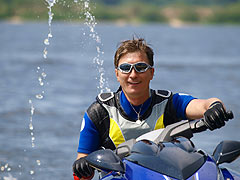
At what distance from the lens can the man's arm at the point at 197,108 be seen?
3771 mm

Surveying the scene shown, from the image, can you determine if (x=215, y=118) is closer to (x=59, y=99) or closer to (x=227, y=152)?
(x=227, y=152)

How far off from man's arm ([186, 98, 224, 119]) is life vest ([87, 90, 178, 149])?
0.16 metres

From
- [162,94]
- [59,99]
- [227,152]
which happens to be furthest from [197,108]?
[59,99]

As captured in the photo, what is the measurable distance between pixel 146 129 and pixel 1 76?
1503cm

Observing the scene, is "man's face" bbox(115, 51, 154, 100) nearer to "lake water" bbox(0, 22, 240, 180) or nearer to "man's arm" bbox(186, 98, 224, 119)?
"man's arm" bbox(186, 98, 224, 119)

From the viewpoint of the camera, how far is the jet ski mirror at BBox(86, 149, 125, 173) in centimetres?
288

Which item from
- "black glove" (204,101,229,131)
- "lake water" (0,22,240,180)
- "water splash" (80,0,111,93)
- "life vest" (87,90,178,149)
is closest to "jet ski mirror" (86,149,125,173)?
"black glove" (204,101,229,131)

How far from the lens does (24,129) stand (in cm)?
982

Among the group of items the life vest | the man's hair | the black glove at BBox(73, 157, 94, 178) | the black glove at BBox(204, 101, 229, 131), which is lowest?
the black glove at BBox(73, 157, 94, 178)

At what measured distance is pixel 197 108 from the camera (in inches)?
153

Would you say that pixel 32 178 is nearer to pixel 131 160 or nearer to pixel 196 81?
pixel 131 160

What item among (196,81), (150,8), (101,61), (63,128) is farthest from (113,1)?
(63,128)

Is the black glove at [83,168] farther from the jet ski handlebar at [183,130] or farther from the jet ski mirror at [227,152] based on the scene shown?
the jet ski mirror at [227,152]

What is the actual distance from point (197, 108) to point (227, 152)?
2.20ft
